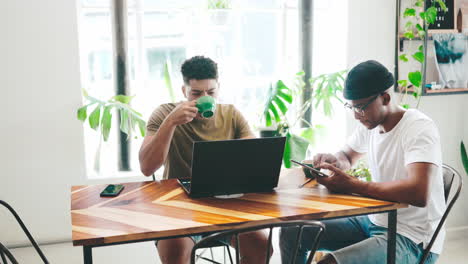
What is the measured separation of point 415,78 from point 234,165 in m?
1.99

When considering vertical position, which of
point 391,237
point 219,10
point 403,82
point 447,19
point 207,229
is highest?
point 219,10

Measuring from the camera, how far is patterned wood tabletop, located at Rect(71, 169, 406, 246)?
1419 millimetres

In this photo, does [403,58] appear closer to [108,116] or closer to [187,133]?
[187,133]

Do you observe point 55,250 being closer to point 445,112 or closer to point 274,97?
point 274,97

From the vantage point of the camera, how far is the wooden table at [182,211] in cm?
141

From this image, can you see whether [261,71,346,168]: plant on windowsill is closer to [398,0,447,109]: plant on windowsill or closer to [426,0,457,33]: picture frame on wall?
[398,0,447,109]: plant on windowsill

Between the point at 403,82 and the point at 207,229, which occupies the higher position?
the point at 403,82

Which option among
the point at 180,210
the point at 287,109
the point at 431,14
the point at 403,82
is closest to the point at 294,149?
the point at 287,109

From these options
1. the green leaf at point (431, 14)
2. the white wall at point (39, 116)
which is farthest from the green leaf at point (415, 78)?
the white wall at point (39, 116)

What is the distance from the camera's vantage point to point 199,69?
7.30 ft

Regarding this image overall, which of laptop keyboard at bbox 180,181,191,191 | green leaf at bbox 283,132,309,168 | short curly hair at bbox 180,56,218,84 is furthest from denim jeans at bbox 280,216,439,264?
green leaf at bbox 283,132,309,168

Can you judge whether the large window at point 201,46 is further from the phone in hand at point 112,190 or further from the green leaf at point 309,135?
the phone in hand at point 112,190

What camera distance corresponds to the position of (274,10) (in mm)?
3518

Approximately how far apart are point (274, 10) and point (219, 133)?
156 centimetres
